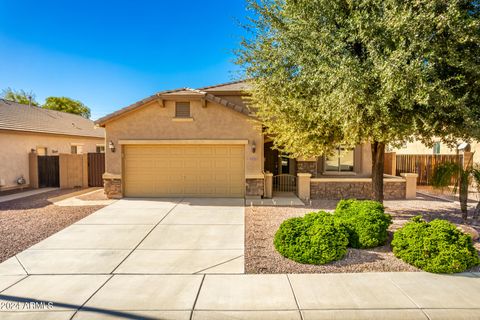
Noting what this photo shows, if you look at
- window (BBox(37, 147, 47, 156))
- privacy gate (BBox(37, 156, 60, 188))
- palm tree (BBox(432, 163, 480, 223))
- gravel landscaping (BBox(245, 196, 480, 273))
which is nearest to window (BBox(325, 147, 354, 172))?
gravel landscaping (BBox(245, 196, 480, 273))

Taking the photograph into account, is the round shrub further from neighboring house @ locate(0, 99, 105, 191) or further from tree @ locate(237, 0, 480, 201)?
neighboring house @ locate(0, 99, 105, 191)

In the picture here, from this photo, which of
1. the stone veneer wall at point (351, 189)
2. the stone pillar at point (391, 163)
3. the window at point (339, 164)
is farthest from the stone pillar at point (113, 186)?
Result: the stone pillar at point (391, 163)

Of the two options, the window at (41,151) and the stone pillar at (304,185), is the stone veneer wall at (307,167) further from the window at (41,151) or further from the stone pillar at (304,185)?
the window at (41,151)

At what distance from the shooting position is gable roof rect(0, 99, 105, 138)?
1466 centimetres

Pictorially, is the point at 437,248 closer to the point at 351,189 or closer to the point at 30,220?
the point at 351,189

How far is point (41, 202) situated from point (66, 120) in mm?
13107

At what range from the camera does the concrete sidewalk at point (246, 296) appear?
12.0ft

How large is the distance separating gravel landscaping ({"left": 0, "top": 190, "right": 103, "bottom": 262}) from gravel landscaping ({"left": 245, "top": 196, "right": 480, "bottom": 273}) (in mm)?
5476

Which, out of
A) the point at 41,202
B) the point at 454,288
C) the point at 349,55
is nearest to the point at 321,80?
the point at 349,55

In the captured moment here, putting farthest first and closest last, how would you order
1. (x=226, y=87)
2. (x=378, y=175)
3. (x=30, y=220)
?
(x=226, y=87) < (x=378, y=175) < (x=30, y=220)

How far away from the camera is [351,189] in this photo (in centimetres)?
1152

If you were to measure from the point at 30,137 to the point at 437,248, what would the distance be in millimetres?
19203

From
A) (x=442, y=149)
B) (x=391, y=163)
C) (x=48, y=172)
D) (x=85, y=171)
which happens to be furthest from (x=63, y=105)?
(x=442, y=149)

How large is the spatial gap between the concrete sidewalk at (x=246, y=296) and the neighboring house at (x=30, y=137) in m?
11.9
